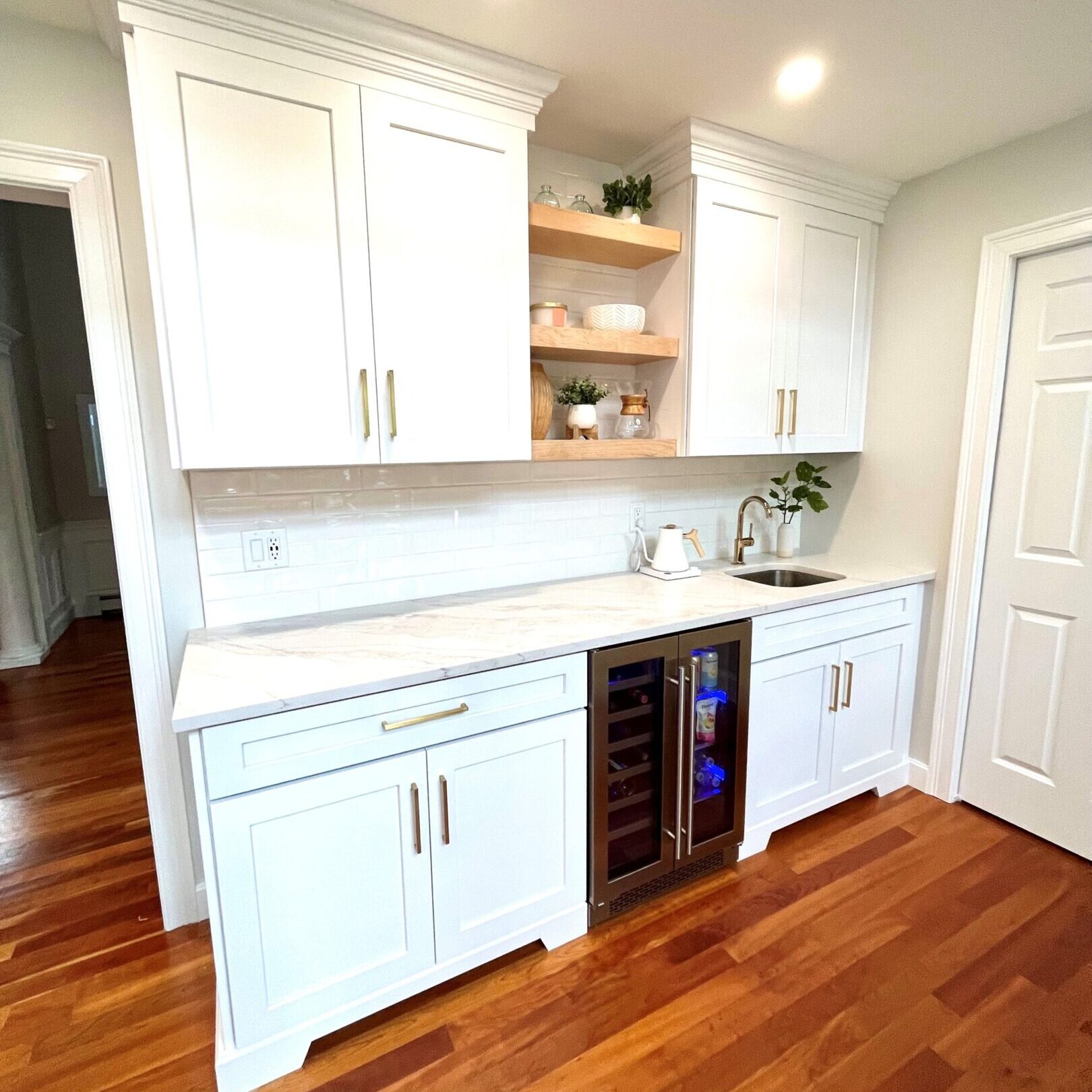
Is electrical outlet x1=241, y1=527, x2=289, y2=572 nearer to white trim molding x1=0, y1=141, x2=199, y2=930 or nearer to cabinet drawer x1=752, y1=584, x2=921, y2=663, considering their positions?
white trim molding x1=0, y1=141, x2=199, y2=930

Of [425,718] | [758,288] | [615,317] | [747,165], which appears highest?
[747,165]

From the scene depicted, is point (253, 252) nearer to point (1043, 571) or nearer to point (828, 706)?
point (828, 706)


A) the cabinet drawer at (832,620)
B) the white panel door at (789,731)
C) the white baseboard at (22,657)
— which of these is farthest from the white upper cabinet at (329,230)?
the white baseboard at (22,657)

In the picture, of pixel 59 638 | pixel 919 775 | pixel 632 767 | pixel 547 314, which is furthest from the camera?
pixel 59 638

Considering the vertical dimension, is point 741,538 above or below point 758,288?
below

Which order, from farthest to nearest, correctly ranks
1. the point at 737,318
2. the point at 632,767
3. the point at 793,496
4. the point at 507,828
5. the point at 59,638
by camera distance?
the point at 59,638, the point at 793,496, the point at 737,318, the point at 632,767, the point at 507,828

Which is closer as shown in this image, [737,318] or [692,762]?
[692,762]

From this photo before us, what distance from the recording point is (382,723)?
137 cm

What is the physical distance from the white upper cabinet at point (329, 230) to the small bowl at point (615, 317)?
1.17ft

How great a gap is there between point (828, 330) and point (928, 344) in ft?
1.27

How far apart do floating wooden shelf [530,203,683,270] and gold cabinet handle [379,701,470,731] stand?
4.66ft

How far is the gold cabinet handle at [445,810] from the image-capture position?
1453mm

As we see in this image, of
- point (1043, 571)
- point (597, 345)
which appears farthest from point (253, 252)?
point (1043, 571)

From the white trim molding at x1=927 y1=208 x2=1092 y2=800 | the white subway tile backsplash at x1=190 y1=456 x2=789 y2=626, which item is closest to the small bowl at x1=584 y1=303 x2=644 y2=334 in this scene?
the white subway tile backsplash at x1=190 y1=456 x2=789 y2=626
